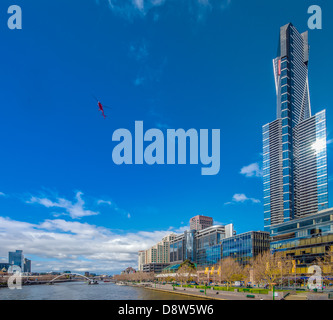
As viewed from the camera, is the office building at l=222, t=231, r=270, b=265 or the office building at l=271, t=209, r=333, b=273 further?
the office building at l=222, t=231, r=270, b=265

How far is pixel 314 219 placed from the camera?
119 m

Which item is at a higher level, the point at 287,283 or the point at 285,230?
the point at 285,230

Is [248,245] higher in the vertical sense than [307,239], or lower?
lower

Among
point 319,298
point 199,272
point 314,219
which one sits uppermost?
point 314,219

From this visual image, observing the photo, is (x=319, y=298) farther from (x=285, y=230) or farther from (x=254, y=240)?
(x=254, y=240)

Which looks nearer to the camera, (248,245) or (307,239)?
(307,239)

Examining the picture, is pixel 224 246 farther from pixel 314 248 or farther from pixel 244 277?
pixel 314 248

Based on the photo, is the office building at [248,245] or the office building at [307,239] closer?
the office building at [307,239]
